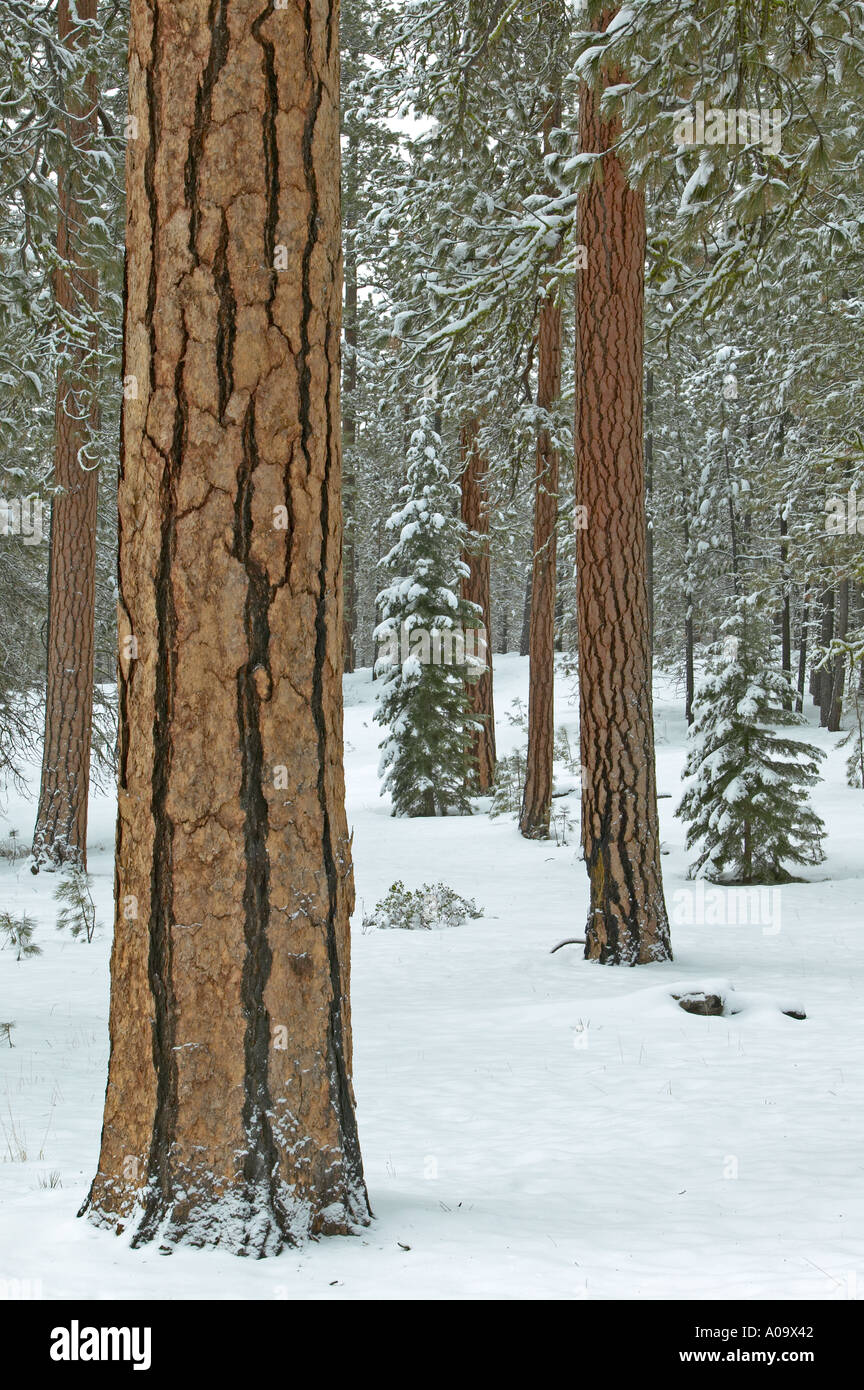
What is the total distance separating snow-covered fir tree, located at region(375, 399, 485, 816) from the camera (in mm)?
19172

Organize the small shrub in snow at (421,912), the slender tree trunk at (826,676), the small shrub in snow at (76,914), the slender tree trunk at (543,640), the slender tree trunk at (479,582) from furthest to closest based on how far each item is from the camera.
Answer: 1. the slender tree trunk at (826,676)
2. the slender tree trunk at (479,582)
3. the slender tree trunk at (543,640)
4. the small shrub in snow at (421,912)
5. the small shrub in snow at (76,914)

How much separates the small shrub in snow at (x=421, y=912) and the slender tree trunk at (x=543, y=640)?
189 inches

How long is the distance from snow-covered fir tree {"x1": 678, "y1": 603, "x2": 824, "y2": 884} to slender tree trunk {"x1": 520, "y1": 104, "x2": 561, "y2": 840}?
10.7ft

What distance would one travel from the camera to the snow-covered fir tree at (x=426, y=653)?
62.9 feet

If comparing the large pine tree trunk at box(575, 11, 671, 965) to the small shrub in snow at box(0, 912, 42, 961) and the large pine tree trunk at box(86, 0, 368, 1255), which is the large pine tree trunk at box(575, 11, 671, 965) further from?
the large pine tree trunk at box(86, 0, 368, 1255)

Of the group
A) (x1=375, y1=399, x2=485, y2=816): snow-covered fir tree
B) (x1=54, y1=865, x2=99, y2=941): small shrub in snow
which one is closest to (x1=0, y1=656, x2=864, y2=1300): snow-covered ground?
(x1=54, y1=865, x2=99, y2=941): small shrub in snow

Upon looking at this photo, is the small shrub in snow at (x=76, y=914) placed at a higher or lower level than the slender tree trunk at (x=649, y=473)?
lower

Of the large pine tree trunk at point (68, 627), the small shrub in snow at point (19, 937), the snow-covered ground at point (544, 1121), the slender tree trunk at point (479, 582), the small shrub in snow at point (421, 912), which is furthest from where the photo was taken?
the slender tree trunk at point (479, 582)

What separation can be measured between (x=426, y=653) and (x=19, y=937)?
11355mm

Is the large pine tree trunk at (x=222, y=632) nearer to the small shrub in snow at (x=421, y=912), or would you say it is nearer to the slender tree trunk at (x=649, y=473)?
the small shrub in snow at (x=421, y=912)

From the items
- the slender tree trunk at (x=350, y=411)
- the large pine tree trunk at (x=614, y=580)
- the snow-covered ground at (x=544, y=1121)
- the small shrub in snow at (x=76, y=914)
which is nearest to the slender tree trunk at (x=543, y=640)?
the snow-covered ground at (x=544, y=1121)

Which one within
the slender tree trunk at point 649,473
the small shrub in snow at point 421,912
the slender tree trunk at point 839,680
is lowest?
the small shrub in snow at point 421,912
